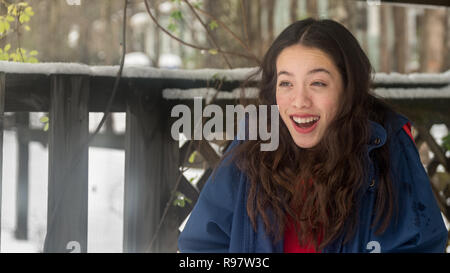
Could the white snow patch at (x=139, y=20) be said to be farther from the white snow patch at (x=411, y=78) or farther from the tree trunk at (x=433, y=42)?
the tree trunk at (x=433, y=42)

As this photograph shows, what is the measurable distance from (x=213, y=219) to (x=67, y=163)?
1.97 ft

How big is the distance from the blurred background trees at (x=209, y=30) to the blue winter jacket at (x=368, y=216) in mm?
786

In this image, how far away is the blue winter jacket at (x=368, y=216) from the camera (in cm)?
135

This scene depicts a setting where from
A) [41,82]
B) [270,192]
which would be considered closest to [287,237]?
[270,192]

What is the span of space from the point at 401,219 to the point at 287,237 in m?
0.33

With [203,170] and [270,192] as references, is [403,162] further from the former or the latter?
[203,170]

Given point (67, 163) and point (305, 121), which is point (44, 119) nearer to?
point (67, 163)

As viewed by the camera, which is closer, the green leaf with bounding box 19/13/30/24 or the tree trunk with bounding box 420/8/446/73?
the green leaf with bounding box 19/13/30/24

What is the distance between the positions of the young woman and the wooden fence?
45 centimetres

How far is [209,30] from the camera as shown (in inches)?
91.6

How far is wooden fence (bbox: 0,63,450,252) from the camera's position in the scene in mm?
1725

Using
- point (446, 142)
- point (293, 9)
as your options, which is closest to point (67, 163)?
point (446, 142)

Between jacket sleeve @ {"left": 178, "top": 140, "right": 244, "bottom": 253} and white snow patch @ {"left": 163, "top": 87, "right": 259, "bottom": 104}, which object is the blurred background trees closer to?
white snow patch @ {"left": 163, "top": 87, "right": 259, "bottom": 104}

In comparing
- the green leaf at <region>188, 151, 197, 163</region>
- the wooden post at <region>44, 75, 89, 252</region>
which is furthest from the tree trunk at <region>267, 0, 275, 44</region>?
the wooden post at <region>44, 75, 89, 252</region>
